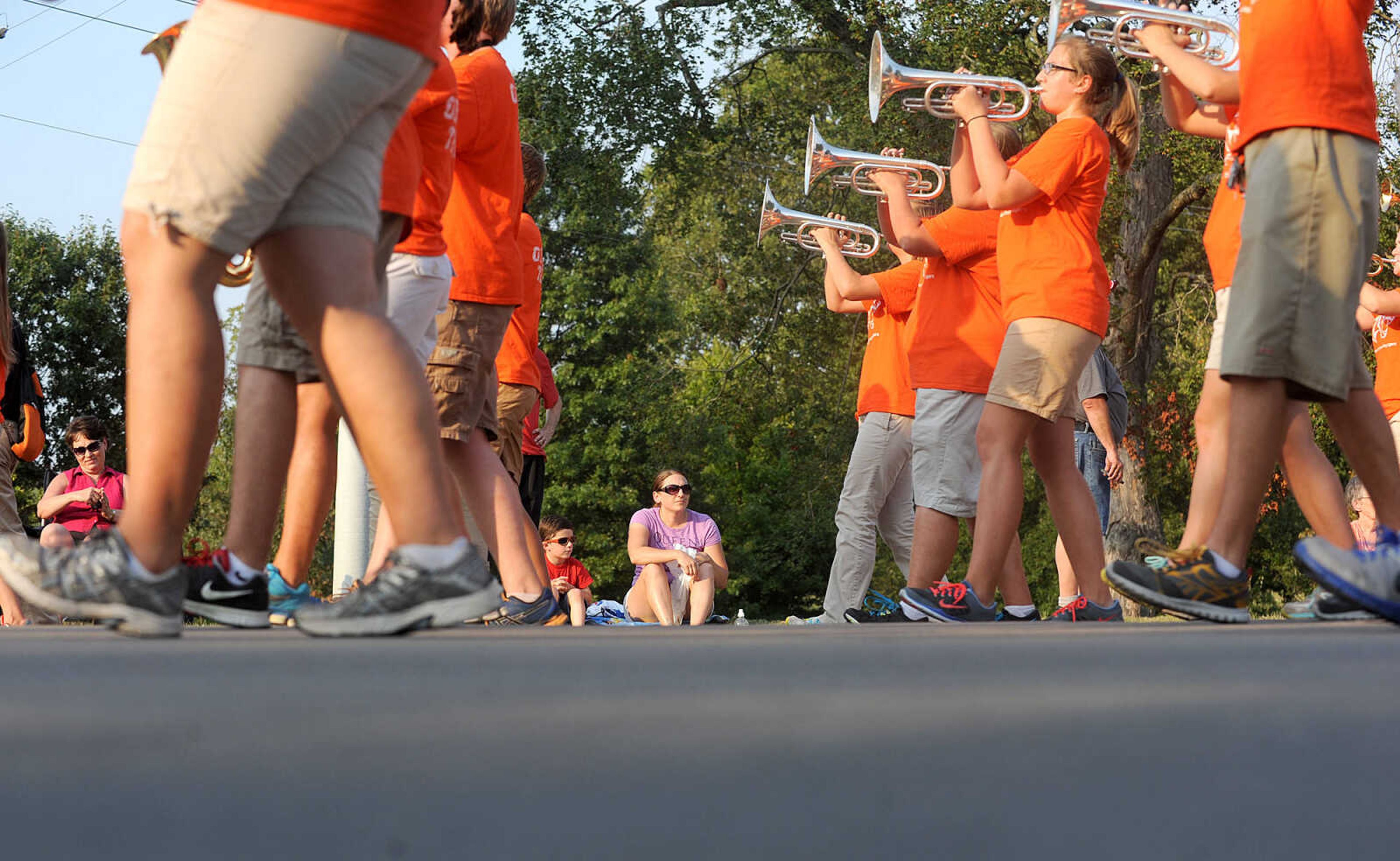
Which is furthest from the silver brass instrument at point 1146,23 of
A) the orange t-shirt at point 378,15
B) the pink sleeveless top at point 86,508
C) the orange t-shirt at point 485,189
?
the pink sleeveless top at point 86,508

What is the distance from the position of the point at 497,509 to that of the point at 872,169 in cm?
298

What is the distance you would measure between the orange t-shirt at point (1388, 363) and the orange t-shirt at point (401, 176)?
4.98 metres

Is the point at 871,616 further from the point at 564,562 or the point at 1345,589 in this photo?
the point at 564,562

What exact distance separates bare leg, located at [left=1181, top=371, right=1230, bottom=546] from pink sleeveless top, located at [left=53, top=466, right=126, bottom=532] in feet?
21.2

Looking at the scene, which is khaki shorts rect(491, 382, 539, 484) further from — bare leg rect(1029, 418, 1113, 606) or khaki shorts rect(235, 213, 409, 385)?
khaki shorts rect(235, 213, 409, 385)

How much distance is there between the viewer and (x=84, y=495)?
8742 millimetres

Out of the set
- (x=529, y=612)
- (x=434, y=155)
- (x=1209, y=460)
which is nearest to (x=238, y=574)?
(x=434, y=155)

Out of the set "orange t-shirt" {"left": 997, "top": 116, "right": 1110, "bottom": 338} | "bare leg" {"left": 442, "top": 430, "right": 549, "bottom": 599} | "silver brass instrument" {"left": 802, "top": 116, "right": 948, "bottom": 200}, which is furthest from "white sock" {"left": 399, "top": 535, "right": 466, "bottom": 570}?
"silver brass instrument" {"left": 802, "top": 116, "right": 948, "bottom": 200}

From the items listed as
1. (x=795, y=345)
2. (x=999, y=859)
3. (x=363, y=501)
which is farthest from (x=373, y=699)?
(x=795, y=345)

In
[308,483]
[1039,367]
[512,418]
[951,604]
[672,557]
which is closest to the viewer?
[308,483]

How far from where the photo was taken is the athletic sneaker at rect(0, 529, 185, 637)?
2404 millimetres

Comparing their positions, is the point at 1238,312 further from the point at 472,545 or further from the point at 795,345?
the point at 795,345

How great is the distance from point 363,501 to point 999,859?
23.1 ft

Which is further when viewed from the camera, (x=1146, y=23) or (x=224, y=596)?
(x=1146, y=23)
